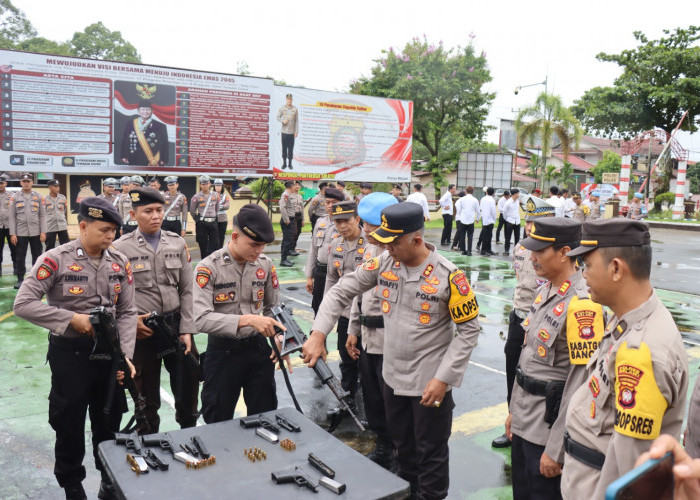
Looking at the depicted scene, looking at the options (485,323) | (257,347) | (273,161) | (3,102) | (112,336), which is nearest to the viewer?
(112,336)

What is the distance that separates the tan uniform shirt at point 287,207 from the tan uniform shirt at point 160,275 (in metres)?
8.46

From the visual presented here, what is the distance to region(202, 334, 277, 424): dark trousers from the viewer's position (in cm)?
365

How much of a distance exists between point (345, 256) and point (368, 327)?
135 centimetres

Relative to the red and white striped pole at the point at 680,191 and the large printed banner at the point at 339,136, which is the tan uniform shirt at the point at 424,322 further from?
the red and white striped pole at the point at 680,191

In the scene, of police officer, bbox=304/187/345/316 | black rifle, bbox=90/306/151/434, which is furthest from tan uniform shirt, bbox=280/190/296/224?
black rifle, bbox=90/306/151/434

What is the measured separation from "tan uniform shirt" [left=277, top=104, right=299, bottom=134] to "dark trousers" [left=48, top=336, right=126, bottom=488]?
45.8 ft

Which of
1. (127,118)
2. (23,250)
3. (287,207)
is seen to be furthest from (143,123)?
(23,250)

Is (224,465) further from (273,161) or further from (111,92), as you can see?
(273,161)

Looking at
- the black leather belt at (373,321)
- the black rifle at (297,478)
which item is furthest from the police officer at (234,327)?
the black rifle at (297,478)

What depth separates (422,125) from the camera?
2656 centimetres

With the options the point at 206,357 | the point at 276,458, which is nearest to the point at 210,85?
the point at 206,357

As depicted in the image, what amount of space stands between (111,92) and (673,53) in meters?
29.8

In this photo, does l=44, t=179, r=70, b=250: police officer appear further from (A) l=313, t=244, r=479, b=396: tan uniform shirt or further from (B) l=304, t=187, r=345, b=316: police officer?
(A) l=313, t=244, r=479, b=396: tan uniform shirt

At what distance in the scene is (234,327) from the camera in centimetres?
352
